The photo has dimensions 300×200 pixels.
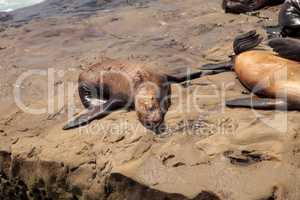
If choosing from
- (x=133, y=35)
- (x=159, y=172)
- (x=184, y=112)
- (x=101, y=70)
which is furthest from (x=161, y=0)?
(x=159, y=172)

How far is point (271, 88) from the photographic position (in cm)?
470

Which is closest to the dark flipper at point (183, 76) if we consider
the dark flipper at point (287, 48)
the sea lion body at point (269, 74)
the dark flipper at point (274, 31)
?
the sea lion body at point (269, 74)

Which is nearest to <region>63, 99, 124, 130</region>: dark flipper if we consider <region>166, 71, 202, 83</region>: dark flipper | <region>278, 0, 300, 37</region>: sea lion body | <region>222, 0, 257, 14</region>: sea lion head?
<region>166, 71, 202, 83</region>: dark flipper

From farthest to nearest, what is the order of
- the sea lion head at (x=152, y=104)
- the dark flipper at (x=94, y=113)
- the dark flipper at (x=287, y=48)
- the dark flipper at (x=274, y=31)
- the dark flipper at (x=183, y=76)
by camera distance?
the dark flipper at (x=274, y=31) < the dark flipper at (x=183, y=76) < the dark flipper at (x=287, y=48) < the dark flipper at (x=94, y=113) < the sea lion head at (x=152, y=104)

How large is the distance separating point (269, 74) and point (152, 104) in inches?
46.5

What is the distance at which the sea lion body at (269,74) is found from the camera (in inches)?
178

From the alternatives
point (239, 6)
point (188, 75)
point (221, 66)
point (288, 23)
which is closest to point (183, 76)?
point (188, 75)

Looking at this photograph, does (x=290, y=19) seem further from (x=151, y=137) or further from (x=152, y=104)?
(x=151, y=137)

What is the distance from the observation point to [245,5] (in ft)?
27.2

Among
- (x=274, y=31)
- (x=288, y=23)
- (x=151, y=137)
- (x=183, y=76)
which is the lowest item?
(x=151, y=137)

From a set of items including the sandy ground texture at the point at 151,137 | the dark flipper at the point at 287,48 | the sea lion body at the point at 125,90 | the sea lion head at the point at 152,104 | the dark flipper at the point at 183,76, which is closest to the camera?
the sandy ground texture at the point at 151,137

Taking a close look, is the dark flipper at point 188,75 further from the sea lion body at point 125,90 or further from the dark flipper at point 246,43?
the dark flipper at point 246,43

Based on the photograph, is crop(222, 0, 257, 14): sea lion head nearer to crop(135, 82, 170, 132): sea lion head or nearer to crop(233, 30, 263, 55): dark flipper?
crop(233, 30, 263, 55): dark flipper

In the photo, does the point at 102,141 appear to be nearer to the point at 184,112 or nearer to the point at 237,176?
the point at 184,112
